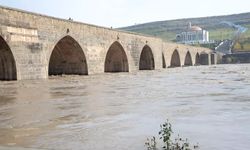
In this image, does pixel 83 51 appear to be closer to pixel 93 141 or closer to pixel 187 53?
pixel 93 141

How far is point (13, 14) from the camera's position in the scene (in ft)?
62.3

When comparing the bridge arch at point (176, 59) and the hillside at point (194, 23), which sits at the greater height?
the hillside at point (194, 23)

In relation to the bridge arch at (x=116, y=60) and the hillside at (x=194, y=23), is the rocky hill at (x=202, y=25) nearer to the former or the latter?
the hillside at (x=194, y=23)

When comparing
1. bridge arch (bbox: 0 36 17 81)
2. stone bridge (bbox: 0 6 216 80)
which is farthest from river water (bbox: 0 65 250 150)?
stone bridge (bbox: 0 6 216 80)

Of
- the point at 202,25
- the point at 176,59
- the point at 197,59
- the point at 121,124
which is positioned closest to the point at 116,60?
the point at 176,59

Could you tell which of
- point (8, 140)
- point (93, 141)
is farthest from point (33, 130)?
point (93, 141)

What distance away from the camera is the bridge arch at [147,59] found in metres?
40.7

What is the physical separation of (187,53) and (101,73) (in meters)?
35.9

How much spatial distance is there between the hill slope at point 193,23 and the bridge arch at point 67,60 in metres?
112

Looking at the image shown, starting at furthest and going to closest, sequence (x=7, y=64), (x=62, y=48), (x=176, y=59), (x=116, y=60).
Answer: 1. (x=176, y=59)
2. (x=116, y=60)
3. (x=62, y=48)
4. (x=7, y=64)

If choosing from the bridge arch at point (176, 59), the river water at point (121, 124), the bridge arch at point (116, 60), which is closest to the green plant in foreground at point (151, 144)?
the river water at point (121, 124)

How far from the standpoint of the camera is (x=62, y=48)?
26.5m

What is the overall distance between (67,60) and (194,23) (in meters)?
130

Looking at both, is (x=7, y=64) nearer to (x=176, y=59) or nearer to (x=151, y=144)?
(x=151, y=144)
